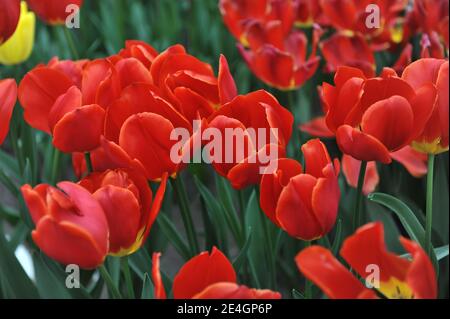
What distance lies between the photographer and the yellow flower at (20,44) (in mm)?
1149

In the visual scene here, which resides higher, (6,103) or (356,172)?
(6,103)

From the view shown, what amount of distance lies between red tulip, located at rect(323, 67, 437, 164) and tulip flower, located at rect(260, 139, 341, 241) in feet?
0.08

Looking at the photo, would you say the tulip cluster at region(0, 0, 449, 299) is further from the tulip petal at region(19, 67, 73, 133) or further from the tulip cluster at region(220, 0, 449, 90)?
the tulip cluster at region(220, 0, 449, 90)

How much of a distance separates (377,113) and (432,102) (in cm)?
4

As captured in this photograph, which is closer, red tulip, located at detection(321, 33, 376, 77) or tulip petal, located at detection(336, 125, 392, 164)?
tulip petal, located at detection(336, 125, 392, 164)

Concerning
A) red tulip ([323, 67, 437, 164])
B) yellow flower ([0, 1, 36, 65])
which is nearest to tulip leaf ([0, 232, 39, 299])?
red tulip ([323, 67, 437, 164])

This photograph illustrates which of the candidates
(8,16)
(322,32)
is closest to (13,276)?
(8,16)

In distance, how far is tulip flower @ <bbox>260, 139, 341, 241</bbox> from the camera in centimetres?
55

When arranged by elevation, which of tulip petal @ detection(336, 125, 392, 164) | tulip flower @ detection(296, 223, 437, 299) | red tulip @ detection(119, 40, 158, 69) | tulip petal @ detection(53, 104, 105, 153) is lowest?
tulip flower @ detection(296, 223, 437, 299)

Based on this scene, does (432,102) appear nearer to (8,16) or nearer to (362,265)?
(362,265)

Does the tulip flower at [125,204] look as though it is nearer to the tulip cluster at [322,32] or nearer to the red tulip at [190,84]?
the red tulip at [190,84]

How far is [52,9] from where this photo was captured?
41.1 inches

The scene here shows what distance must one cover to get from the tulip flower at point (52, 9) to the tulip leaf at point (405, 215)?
56cm
